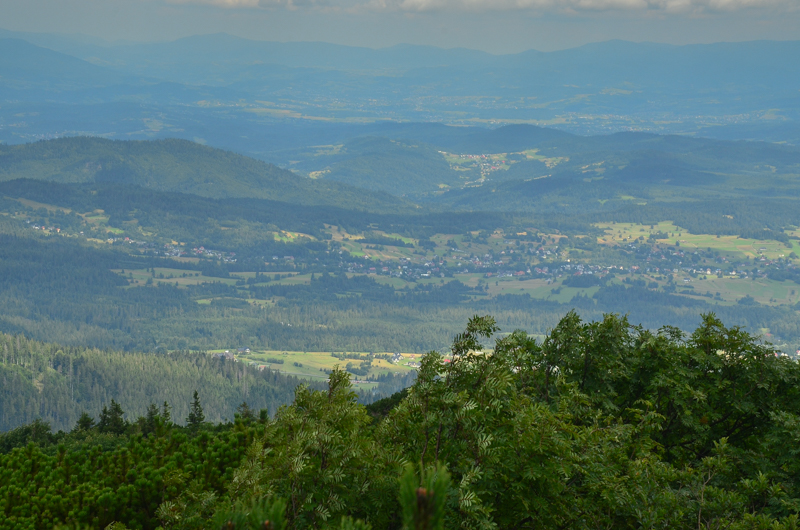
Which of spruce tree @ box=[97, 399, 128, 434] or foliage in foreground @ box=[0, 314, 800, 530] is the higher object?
foliage in foreground @ box=[0, 314, 800, 530]

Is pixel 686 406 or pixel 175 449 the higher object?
pixel 686 406

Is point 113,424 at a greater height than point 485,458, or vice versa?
point 485,458

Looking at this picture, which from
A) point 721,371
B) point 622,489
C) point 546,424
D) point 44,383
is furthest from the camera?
point 44,383

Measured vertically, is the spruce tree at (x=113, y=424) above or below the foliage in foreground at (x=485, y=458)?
below

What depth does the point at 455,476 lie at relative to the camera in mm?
14609

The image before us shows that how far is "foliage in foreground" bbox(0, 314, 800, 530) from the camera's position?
561 inches

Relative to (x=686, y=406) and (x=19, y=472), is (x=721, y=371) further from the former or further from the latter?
(x=19, y=472)

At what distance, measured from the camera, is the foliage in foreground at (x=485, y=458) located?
14.2 metres

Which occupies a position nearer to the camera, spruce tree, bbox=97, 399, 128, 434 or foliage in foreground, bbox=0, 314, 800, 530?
foliage in foreground, bbox=0, 314, 800, 530

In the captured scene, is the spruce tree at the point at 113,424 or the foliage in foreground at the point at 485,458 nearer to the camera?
the foliage in foreground at the point at 485,458

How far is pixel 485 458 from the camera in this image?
559 inches

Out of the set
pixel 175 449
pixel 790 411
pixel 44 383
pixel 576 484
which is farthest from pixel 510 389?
pixel 44 383

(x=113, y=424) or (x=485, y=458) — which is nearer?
(x=485, y=458)

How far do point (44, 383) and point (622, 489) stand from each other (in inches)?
8404
